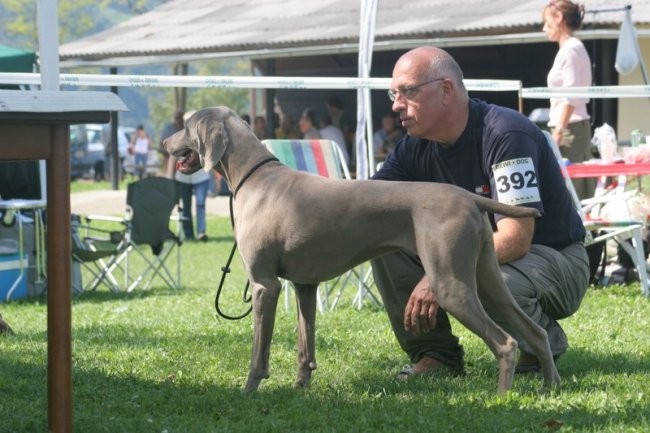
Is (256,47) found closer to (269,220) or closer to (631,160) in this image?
(631,160)

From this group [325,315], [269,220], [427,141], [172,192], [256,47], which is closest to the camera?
[269,220]

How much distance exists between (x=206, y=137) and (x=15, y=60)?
7427 millimetres

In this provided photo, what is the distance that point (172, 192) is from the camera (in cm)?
1130

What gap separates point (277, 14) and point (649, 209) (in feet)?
40.0

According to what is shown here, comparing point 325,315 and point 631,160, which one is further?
point 631,160

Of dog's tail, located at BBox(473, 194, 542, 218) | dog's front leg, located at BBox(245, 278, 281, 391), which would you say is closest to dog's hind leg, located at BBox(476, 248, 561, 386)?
dog's tail, located at BBox(473, 194, 542, 218)

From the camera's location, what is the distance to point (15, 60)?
38.1ft

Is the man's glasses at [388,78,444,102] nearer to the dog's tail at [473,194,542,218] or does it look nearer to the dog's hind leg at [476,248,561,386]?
the dog's tail at [473,194,542,218]

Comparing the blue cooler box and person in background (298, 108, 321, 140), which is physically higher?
person in background (298, 108, 321, 140)

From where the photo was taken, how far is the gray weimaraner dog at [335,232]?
4320 mm

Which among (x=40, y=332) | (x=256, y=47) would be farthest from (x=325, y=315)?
(x=256, y=47)

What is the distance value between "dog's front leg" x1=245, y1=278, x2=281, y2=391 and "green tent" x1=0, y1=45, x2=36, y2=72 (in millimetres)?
7606

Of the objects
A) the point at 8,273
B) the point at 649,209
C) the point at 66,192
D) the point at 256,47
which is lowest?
the point at 8,273

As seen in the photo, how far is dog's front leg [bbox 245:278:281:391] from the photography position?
4641mm
